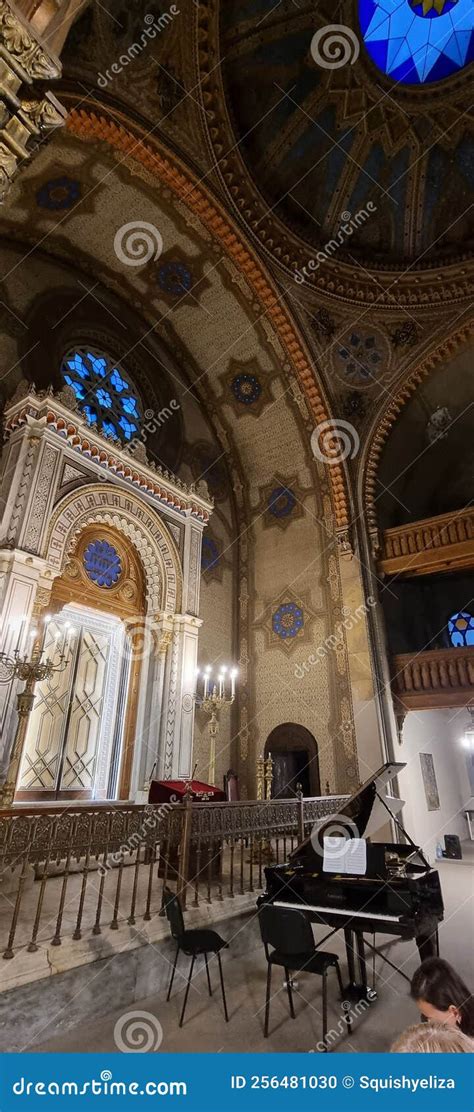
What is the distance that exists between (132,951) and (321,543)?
918cm

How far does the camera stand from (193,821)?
16.7 ft

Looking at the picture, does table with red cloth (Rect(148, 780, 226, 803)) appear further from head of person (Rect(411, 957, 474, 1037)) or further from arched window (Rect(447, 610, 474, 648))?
arched window (Rect(447, 610, 474, 648))

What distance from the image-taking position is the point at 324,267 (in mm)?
11320

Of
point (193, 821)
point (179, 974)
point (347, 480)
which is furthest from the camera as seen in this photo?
point (347, 480)

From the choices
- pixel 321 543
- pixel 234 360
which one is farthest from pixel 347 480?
pixel 234 360

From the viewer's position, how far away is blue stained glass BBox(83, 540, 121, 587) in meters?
8.55

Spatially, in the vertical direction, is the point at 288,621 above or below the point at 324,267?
below

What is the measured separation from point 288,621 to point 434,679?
3332 millimetres

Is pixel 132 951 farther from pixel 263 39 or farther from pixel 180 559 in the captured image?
pixel 263 39

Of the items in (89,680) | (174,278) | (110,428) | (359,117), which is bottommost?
(89,680)

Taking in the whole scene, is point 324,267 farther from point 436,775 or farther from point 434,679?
point 436,775

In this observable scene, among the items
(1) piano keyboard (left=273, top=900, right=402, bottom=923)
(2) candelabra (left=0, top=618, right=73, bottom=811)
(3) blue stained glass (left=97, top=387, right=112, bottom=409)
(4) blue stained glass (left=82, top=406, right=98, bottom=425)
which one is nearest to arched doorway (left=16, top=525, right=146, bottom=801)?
(2) candelabra (left=0, top=618, right=73, bottom=811)

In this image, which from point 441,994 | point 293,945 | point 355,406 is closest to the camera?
point 441,994

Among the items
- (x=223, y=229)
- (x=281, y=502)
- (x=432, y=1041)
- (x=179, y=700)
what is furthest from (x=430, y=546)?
(x=432, y=1041)
